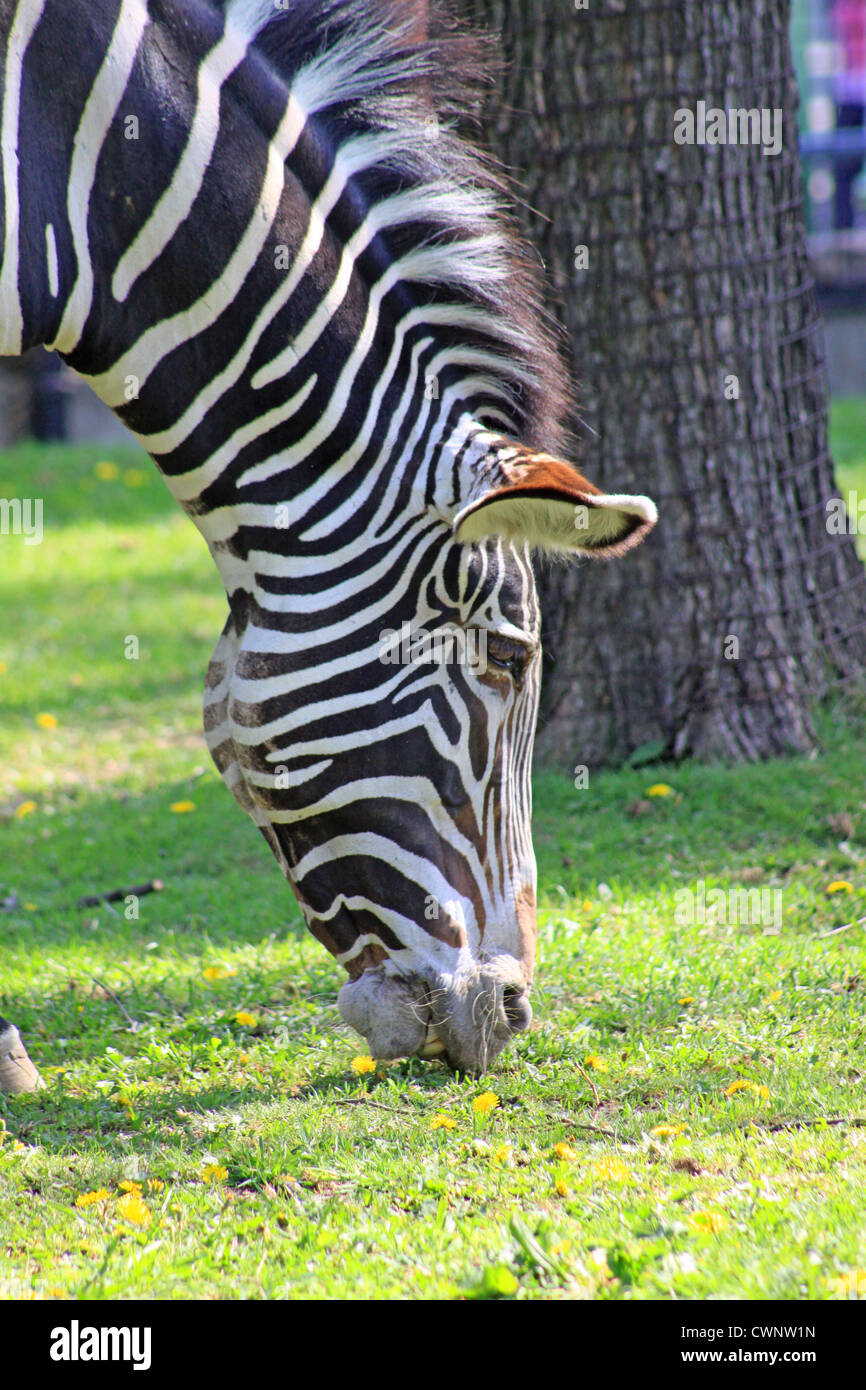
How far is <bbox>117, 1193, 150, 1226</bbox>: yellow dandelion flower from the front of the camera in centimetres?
282

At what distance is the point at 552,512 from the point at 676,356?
2723mm

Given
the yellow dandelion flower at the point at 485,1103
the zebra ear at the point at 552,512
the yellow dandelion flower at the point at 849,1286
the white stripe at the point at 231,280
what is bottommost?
the yellow dandelion flower at the point at 849,1286

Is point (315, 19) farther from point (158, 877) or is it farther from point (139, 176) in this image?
point (158, 877)

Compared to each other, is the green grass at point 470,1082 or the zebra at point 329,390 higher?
the zebra at point 329,390

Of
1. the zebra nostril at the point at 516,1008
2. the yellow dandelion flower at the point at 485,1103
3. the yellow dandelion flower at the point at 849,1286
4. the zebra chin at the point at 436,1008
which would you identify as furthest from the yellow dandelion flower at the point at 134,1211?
the yellow dandelion flower at the point at 849,1286

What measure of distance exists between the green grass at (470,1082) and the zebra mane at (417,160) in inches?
65.0

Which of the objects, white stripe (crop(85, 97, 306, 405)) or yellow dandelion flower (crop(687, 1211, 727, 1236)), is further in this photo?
white stripe (crop(85, 97, 306, 405))

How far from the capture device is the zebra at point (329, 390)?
2979 millimetres

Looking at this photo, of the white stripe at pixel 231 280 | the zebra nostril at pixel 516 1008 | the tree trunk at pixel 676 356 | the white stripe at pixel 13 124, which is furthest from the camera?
the tree trunk at pixel 676 356

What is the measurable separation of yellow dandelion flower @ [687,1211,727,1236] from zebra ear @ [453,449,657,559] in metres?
1.37

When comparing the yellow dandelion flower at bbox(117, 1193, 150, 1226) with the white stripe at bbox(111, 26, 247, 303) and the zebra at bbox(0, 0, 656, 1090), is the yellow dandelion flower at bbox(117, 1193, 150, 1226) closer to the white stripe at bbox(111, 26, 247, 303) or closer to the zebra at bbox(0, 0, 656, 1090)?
the zebra at bbox(0, 0, 656, 1090)

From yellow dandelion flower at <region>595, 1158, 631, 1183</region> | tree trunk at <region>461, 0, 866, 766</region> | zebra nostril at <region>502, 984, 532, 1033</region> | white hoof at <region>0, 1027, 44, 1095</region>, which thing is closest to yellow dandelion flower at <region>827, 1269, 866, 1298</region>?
yellow dandelion flower at <region>595, 1158, 631, 1183</region>

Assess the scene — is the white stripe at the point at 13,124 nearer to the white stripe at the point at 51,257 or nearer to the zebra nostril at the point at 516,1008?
the white stripe at the point at 51,257

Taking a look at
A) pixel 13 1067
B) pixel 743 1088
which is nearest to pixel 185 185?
pixel 13 1067
